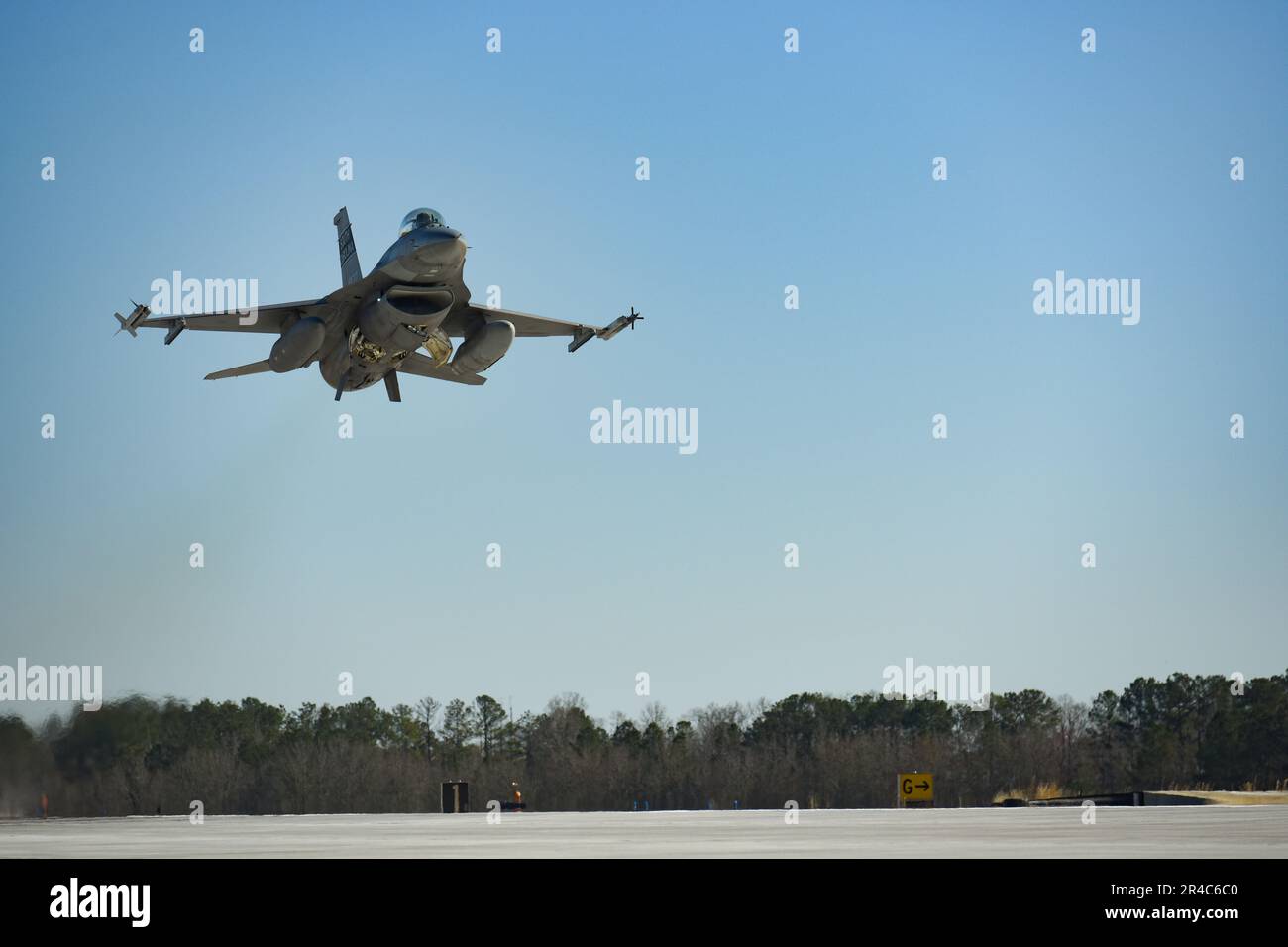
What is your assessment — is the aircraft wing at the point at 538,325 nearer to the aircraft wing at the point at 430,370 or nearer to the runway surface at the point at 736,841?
the aircraft wing at the point at 430,370

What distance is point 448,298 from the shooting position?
40312 mm

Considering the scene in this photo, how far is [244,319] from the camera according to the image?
4319 centimetres

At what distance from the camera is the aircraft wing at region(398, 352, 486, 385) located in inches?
1768

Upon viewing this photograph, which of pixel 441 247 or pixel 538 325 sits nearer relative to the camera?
pixel 441 247

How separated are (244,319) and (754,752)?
97.1m

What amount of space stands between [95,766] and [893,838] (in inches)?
2007

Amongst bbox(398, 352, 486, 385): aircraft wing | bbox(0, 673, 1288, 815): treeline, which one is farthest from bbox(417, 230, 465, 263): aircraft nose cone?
bbox(0, 673, 1288, 815): treeline

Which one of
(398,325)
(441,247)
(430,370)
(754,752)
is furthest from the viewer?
(754,752)

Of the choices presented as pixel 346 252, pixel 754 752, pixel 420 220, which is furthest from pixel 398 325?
pixel 754 752

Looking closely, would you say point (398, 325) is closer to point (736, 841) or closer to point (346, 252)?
point (346, 252)

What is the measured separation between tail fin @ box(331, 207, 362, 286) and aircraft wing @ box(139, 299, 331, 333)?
150 inches

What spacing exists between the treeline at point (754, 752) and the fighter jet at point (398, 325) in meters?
53.1
